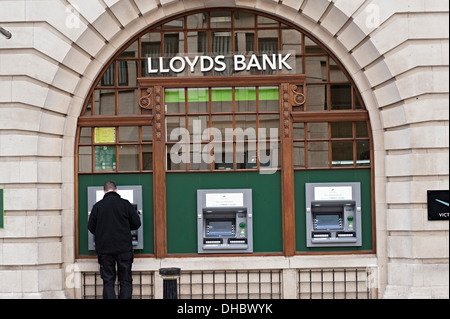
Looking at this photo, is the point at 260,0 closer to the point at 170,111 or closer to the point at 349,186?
the point at 170,111

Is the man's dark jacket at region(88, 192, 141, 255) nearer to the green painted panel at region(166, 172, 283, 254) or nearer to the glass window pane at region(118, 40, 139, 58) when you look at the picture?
the green painted panel at region(166, 172, 283, 254)

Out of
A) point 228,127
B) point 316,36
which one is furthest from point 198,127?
point 316,36

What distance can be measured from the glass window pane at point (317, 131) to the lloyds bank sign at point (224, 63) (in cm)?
92

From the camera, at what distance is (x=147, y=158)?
31.0ft

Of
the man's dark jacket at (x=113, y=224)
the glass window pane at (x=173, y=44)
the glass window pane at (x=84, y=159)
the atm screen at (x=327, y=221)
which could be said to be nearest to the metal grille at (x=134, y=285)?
the man's dark jacket at (x=113, y=224)

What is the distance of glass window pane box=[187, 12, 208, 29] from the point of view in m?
A: 9.61

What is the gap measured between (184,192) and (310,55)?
9.14 feet

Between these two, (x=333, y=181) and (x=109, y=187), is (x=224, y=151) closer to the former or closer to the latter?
(x=333, y=181)

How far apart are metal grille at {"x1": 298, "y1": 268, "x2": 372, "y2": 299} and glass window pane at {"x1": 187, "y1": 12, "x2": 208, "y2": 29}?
3944 mm

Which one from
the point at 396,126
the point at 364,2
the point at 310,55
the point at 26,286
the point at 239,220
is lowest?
the point at 26,286

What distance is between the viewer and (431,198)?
28.7ft

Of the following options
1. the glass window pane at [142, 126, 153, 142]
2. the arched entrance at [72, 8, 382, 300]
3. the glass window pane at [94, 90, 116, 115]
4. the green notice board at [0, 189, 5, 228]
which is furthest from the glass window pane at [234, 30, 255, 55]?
the green notice board at [0, 189, 5, 228]

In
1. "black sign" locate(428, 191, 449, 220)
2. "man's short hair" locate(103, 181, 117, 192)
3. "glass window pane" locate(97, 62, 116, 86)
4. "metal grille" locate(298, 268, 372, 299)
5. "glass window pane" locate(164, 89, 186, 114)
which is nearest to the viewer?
"black sign" locate(428, 191, 449, 220)

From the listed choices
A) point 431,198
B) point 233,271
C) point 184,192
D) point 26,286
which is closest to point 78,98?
point 184,192
